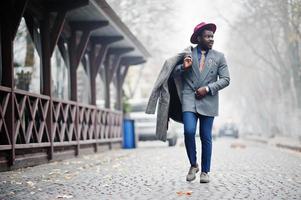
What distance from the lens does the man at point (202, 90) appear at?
8367 mm

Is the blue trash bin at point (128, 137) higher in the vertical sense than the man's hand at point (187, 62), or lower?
lower

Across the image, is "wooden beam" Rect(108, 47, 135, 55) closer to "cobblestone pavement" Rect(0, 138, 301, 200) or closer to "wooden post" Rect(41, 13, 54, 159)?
"wooden post" Rect(41, 13, 54, 159)

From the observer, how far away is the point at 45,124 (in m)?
13.1

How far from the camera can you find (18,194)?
24.0 feet

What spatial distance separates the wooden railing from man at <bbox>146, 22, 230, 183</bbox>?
10.2 ft

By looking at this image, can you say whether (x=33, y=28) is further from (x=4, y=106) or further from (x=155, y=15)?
(x=155, y=15)

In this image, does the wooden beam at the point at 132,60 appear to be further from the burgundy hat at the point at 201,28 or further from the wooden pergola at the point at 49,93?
the burgundy hat at the point at 201,28

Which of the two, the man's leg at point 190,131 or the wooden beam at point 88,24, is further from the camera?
the wooden beam at point 88,24

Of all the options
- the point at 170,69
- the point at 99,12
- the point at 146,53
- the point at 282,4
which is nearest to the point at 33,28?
the point at 99,12

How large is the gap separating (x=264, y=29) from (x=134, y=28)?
6997mm

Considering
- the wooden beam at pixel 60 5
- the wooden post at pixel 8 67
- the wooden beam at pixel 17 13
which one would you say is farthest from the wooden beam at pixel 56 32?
the wooden post at pixel 8 67

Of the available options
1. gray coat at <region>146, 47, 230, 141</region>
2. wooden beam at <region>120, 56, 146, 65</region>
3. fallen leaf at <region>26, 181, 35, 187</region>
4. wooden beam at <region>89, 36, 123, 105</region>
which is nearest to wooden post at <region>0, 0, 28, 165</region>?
fallen leaf at <region>26, 181, 35, 187</region>

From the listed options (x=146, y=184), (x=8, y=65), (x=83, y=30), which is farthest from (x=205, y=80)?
(x=83, y=30)

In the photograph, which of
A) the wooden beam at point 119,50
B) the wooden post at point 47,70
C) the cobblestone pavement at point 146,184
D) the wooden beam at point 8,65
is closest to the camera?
the cobblestone pavement at point 146,184
